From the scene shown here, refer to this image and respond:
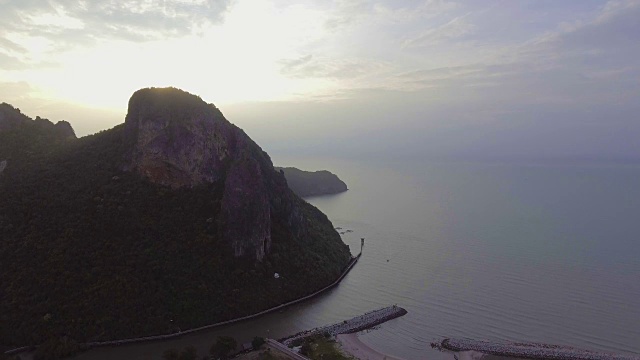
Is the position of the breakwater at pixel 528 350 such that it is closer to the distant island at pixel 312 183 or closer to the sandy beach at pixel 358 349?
the sandy beach at pixel 358 349

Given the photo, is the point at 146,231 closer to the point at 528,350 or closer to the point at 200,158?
the point at 200,158

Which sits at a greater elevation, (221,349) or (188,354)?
(188,354)

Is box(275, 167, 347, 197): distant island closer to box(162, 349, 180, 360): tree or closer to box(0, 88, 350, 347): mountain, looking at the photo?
box(0, 88, 350, 347): mountain

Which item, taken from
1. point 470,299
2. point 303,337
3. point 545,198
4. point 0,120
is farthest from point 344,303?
point 545,198

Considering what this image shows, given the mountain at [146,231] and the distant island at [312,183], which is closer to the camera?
the mountain at [146,231]

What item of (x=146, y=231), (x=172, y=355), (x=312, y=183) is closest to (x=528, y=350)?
(x=172, y=355)

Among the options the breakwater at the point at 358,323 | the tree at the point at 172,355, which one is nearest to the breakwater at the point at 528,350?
the breakwater at the point at 358,323
